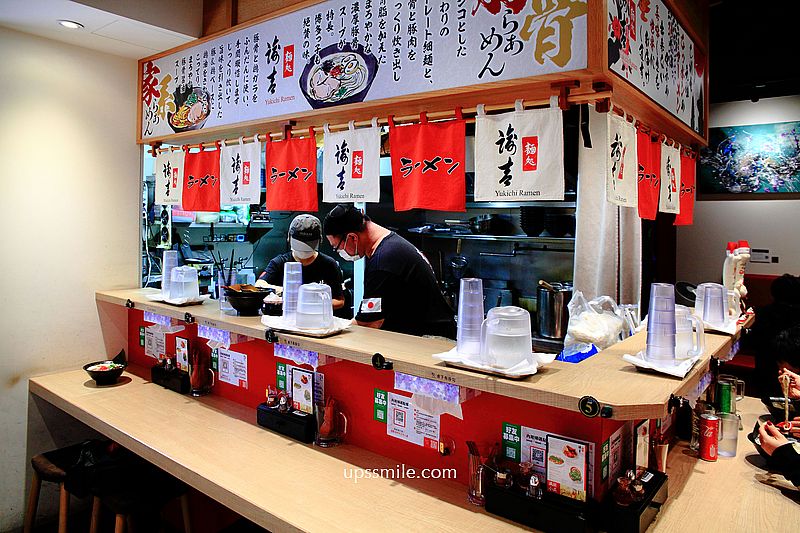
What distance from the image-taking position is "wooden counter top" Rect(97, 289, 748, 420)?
169 cm

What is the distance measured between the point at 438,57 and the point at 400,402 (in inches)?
61.7

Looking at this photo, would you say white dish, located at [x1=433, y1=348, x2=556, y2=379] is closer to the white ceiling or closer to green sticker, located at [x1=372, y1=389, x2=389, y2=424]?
green sticker, located at [x1=372, y1=389, x2=389, y2=424]

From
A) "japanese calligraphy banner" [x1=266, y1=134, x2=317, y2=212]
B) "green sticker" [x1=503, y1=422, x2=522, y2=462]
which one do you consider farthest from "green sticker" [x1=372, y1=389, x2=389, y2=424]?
"japanese calligraphy banner" [x1=266, y1=134, x2=317, y2=212]

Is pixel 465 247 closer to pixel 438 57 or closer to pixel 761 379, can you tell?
pixel 761 379

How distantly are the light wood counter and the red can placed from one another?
0.03 m

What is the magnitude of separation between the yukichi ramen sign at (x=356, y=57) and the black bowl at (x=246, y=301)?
105 cm

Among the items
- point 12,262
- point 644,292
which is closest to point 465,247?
point 644,292

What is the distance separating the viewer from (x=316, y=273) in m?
4.77

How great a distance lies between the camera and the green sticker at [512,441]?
207 centimetres

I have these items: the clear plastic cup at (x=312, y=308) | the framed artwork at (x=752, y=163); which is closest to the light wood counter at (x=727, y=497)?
the clear plastic cup at (x=312, y=308)

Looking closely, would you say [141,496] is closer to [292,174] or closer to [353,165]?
→ [292,174]

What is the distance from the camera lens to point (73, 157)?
3.80 m

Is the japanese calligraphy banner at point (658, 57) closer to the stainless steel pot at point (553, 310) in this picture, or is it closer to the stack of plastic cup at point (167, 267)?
Answer: the stainless steel pot at point (553, 310)

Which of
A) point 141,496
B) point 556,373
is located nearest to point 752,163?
point 556,373
